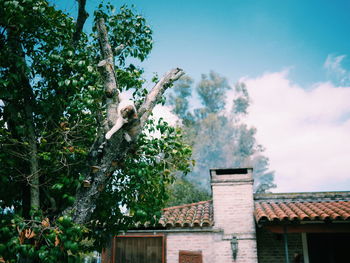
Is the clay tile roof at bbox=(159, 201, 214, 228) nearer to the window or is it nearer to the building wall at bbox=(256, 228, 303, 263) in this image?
the window

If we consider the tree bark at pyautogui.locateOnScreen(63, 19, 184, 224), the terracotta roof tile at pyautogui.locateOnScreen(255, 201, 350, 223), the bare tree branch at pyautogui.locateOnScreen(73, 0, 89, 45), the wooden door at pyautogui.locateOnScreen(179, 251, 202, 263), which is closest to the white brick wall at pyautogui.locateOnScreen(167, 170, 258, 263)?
the wooden door at pyautogui.locateOnScreen(179, 251, 202, 263)

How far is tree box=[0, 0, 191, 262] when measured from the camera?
431cm

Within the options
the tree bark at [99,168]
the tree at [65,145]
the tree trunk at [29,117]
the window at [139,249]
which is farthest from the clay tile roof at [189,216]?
the tree trunk at [29,117]

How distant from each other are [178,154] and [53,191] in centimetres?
243

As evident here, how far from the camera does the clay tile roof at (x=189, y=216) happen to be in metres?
9.02

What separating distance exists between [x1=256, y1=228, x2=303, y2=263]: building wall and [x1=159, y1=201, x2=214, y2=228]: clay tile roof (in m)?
1.84

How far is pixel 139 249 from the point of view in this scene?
921 cm

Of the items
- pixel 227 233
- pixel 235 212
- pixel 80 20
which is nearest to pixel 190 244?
pixel 227 233

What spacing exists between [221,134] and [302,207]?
146ft

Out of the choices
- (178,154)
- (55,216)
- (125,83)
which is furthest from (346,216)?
(55,216)

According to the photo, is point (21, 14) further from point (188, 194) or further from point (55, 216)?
point (188, 194)

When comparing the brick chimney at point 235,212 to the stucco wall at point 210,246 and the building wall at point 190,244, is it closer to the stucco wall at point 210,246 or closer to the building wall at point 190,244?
the stucco wall at point 210,246

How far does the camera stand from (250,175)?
Answer: 32.5 ft

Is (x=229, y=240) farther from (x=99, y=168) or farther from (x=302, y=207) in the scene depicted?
(x=99, y=168)
